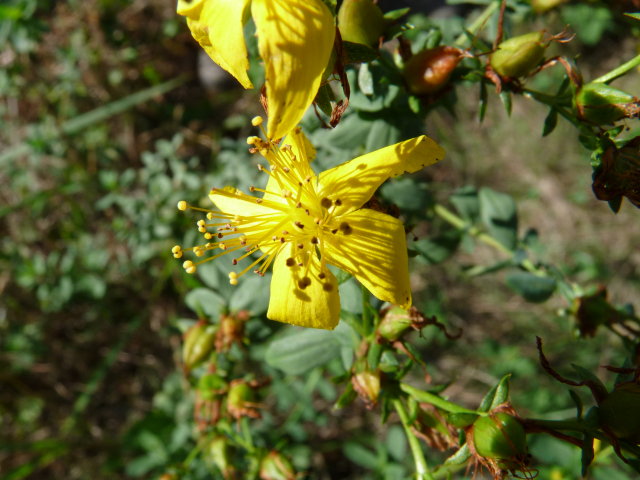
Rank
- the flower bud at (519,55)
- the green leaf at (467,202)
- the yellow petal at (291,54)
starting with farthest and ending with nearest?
the green leaf at (467,202) → the flower bud at (519,55) → the yellow petal at (291,54)

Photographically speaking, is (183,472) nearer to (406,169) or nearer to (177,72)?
(406,169)

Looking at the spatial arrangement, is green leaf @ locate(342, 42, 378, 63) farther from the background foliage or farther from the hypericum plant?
the background foliage

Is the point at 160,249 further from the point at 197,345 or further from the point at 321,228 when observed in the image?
the point at 321,228

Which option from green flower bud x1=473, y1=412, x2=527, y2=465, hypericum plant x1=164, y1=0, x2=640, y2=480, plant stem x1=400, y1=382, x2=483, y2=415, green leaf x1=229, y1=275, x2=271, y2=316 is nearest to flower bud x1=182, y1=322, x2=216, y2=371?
hypericum plant x1=164, y1=0, x2=640, y2=480

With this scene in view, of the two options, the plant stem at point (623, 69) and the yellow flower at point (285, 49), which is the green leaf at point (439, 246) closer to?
the plant stem at point (623, 69)

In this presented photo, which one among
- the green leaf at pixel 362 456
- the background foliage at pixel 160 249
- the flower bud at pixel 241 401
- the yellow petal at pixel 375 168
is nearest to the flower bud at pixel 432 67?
the yellow petal at pixel 375 168

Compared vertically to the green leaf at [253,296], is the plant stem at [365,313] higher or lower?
higher

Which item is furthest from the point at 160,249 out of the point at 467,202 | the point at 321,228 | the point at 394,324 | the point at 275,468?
the point at 394,324
